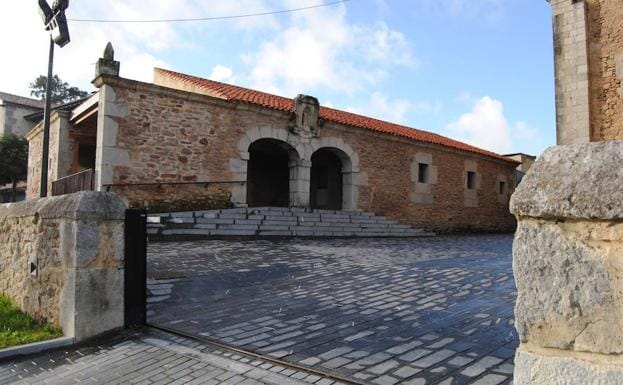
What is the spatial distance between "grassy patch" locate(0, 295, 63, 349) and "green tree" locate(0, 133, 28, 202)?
66.9 ft

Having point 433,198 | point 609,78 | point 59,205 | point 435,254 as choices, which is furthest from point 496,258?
point 433,198

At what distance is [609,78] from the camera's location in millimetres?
11578

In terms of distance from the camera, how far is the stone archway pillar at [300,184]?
14.3m

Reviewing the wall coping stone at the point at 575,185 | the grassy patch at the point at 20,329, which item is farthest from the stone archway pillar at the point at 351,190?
the wall coping stone at the point at 575,185

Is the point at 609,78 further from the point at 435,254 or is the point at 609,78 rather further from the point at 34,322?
the point at 34,322

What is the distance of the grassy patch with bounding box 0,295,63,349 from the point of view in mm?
4395

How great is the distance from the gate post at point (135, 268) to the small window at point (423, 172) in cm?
1434

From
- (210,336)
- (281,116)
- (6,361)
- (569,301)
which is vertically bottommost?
(6,361)

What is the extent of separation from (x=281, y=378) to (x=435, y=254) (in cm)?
721

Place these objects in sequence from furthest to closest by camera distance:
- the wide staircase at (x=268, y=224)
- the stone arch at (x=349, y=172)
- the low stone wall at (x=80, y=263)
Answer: the stone arch at (x=349, y=172) → the wide staircase at (x=268, y=224) → the low stone wall at (x=80, y=263)

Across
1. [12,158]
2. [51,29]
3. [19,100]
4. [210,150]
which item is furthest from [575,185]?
[19,100]

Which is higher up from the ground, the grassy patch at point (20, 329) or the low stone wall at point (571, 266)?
the low stone wall at point (571, 266)

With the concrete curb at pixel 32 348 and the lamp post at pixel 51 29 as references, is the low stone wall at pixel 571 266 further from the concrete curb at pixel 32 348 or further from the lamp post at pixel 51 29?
the lamp post at pixel 51 29

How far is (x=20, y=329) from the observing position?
192 inches
